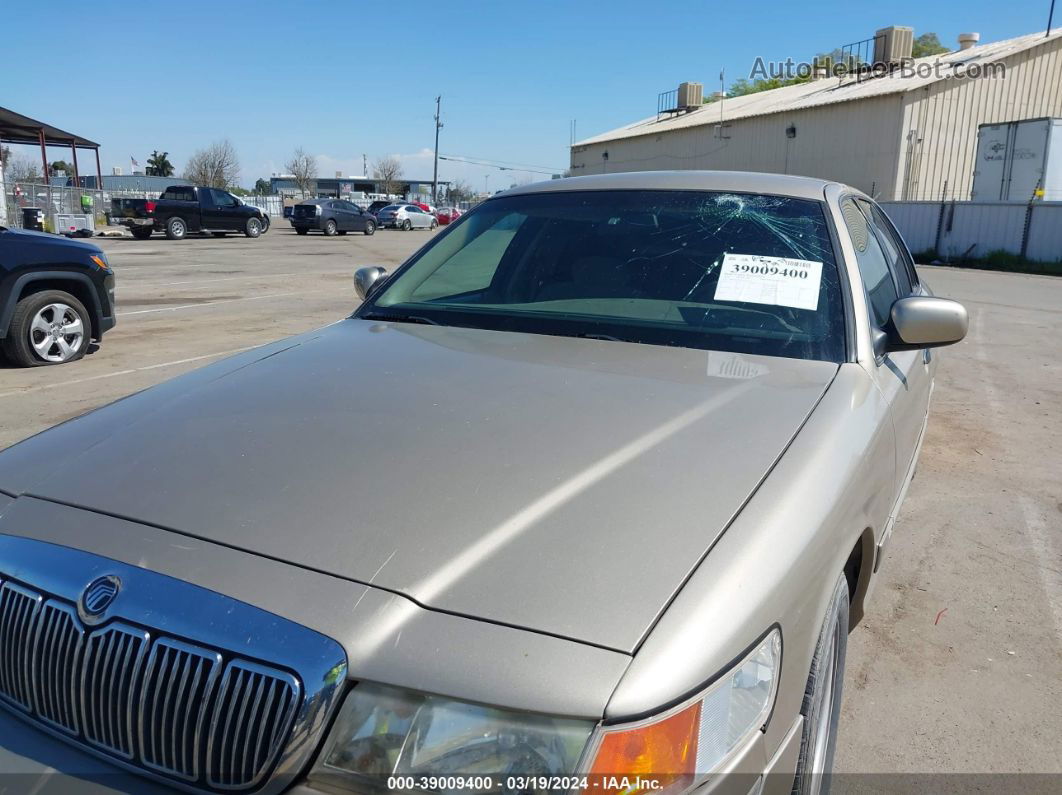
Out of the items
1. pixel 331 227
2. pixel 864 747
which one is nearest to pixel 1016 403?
pixel 864 747

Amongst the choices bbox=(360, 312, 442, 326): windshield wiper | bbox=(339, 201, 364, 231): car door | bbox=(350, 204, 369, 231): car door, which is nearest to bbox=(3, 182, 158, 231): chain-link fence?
bbox=(339, 201, 364, 231): car door

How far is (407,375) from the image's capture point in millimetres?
2424

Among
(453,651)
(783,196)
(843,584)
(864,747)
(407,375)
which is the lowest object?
(864,747)

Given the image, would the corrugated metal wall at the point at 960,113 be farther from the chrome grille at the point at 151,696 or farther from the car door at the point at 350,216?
the chrome grille at the point at 151,696

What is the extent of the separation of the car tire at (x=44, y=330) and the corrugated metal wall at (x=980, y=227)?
2190cm

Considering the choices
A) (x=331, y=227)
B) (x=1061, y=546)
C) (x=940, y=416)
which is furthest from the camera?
(x=331, y=227)

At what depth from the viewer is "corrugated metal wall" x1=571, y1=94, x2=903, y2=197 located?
91.4 feet

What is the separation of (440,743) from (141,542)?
0.71 m

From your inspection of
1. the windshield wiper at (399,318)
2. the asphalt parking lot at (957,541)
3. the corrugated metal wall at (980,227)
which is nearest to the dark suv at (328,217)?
the corrugated metal wall at (980,227)

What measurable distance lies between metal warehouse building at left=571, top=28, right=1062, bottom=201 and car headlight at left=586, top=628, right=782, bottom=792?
2929cm

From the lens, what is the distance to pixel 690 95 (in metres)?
46.9

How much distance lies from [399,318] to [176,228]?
28.4 meters

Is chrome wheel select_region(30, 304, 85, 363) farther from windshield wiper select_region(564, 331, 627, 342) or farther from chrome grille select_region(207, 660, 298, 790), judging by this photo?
chrome grille select_region(207, 660, 298, 790)

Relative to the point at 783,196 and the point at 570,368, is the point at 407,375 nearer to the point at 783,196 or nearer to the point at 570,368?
the point at 570,368
